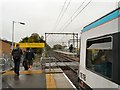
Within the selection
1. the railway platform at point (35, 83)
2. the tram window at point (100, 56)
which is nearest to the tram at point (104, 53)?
the tram window at point (100, 56)

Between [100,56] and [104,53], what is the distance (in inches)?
13.8

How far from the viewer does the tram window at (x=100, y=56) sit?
4.57m

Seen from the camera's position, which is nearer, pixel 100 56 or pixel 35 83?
pixel 100 56

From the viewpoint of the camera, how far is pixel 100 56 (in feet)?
17.3

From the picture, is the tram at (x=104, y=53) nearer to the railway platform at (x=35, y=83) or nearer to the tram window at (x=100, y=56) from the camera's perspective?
the tram window at (x=100, y=56)

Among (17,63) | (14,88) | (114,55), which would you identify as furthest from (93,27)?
(17,63)

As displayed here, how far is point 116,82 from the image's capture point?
4070 millimetres

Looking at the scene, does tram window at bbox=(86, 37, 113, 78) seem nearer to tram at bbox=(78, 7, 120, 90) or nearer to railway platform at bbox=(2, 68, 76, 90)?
tram at bbox=(78, 7, 120, 90)

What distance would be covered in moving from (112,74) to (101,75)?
0.68 meters

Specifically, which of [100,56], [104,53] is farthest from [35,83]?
[104,53]

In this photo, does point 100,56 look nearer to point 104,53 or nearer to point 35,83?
point 104,53

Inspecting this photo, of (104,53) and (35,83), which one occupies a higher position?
(104,53)

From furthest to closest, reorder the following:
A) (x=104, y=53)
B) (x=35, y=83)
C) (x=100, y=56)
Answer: (x=35, y=83), (x=100, y=56), (x=104, y=53)

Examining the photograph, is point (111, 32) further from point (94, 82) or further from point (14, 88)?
point (14, 88)
